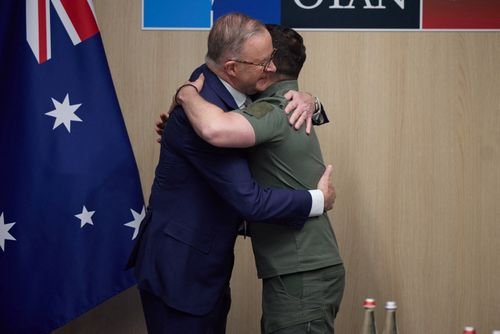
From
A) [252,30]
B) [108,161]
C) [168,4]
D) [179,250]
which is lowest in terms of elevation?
[179,250]

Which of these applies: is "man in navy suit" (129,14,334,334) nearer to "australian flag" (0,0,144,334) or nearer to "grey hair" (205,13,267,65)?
"grey hair" (205,13,267,65)

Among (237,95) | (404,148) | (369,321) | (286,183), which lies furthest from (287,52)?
(404,148)

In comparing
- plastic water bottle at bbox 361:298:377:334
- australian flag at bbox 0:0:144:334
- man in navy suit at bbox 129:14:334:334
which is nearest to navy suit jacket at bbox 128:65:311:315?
man in navy suit at bbox 129:14:334:334

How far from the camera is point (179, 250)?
1936 millimetres

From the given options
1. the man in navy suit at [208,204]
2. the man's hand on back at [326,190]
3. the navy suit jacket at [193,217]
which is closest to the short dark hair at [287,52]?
the man in navy suit at [208,204]

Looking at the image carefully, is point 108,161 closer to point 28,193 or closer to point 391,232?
point 28,193

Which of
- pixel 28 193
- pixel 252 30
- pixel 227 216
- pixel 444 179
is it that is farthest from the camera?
pixel 444 179

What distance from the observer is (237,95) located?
197 cm

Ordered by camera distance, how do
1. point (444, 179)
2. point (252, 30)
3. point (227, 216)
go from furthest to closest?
point (444, 179), point (227, 216), point (252, 30)

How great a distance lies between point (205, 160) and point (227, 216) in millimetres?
203

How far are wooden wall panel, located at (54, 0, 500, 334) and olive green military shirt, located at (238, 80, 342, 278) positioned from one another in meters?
0.90

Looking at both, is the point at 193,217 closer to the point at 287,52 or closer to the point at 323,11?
the point at 287,52

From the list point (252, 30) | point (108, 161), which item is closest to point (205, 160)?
point (252, 30)

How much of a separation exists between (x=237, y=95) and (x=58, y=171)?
0.80 m
